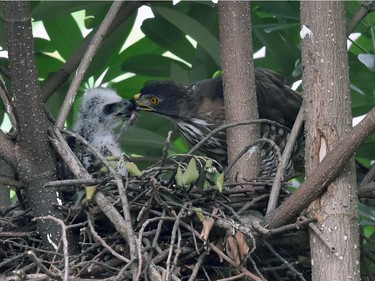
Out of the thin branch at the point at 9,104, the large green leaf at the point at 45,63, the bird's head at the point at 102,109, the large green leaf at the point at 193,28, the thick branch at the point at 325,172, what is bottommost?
the thick branch at the point at 325,172

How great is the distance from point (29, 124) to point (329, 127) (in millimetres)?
786

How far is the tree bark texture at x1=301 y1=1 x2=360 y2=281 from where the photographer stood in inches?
92.7

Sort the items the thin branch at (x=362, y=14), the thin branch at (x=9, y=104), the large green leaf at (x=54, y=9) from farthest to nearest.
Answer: the large green leaf at (x=54, y=9), the thin branch at (x=362, y=14), the thin branch at (x=9, y=104)

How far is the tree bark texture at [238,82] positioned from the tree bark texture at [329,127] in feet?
1.67

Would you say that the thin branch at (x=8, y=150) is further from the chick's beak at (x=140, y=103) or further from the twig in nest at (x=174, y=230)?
the chick's beak at (x=140, y=103)

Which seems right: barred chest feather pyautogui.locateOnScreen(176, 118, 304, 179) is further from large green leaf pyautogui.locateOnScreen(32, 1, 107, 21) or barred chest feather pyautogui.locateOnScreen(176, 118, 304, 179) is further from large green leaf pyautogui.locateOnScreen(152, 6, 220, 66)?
large green leaf pyautogui.locateOnScreen(32, 1, 107, 21)

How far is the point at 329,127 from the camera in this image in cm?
245

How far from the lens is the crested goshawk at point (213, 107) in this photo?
11.3ft

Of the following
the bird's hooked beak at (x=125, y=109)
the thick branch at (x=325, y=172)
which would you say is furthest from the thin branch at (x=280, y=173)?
the bird's hooked beak at (x=125, y=109)

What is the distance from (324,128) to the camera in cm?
246

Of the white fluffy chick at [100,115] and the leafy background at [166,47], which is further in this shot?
the white fluffy chick at [100,115]

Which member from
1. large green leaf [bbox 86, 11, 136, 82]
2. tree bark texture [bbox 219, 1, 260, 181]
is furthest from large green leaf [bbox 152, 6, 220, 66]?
tree bark texture [bbox 219, 1, 260, 181]

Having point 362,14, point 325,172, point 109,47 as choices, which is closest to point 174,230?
point 325,172

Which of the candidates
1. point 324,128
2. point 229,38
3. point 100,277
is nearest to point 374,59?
point 229,38
